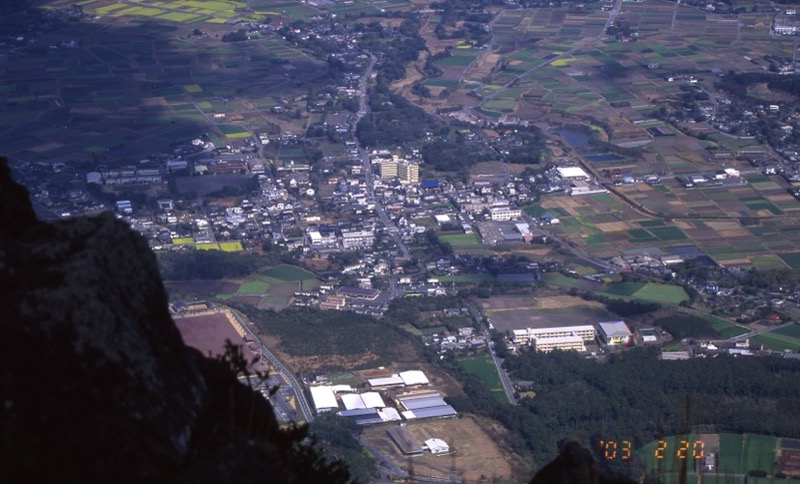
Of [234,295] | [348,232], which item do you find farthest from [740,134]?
[234,295]

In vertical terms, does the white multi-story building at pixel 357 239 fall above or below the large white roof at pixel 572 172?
above

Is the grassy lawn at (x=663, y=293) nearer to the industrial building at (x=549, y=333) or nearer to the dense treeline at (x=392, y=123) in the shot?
the industrial building at (x=549, y=333)

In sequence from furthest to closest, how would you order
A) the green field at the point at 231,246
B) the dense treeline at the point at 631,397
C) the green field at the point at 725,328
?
the green field at the point at 231,246 < the green field at the point at 725,328 < the dense treeline at the point at 631,397

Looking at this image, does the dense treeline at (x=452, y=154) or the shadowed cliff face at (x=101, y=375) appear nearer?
the shadowed cliff face at (x=101, y=375)

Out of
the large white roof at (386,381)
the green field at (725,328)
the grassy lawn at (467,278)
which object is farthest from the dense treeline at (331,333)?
the green field at (725,328)

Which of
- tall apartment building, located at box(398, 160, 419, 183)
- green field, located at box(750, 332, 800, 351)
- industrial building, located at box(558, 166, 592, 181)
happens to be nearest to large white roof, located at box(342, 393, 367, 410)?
green field, located at box(750, 332, 800, 351)

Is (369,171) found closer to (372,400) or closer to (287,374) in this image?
(287,374)

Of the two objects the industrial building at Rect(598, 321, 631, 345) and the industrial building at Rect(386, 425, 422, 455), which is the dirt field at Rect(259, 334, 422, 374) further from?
the industrial building at Rect(598, 321, 631, 345)
